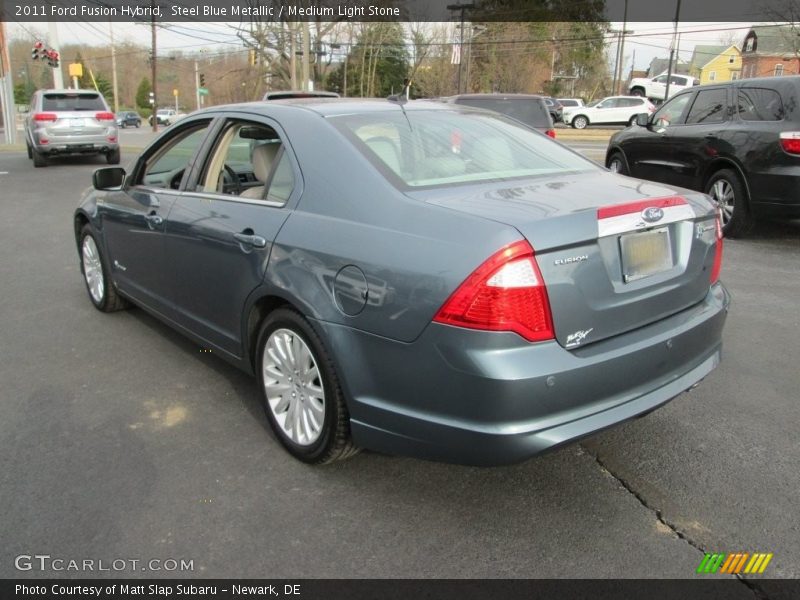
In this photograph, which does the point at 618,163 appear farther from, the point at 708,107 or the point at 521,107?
the point at 521,107

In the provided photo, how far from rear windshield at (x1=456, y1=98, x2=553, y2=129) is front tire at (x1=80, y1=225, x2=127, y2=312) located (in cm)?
770

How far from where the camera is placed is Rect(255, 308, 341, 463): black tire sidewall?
9.12 ft

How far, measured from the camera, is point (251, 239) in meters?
3.15

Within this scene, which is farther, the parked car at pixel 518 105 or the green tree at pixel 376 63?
the green tree at pixel 376 63

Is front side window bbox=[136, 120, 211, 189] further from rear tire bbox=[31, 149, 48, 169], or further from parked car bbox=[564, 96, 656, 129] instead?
parked car bbox=[564, 96, 656, 129]

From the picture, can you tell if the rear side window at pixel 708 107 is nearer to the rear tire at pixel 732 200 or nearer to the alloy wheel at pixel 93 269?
the rear tire at pixel 732 200

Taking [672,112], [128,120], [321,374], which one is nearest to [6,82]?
[672,112]

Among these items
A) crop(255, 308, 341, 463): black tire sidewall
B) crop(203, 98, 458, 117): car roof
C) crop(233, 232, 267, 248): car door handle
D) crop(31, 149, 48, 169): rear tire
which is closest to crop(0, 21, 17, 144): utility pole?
crop(31, 149, 48, 169): rear tire

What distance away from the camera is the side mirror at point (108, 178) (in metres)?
4.67

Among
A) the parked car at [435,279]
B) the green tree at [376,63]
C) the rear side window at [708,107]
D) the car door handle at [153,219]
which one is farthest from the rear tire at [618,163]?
the green tree at [376,63]

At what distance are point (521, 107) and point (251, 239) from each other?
9.49 metres

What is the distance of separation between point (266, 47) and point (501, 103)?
34.0 metres

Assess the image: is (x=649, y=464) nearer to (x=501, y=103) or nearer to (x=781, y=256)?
(x=781, y=256)

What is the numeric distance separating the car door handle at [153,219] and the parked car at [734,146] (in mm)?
6145
